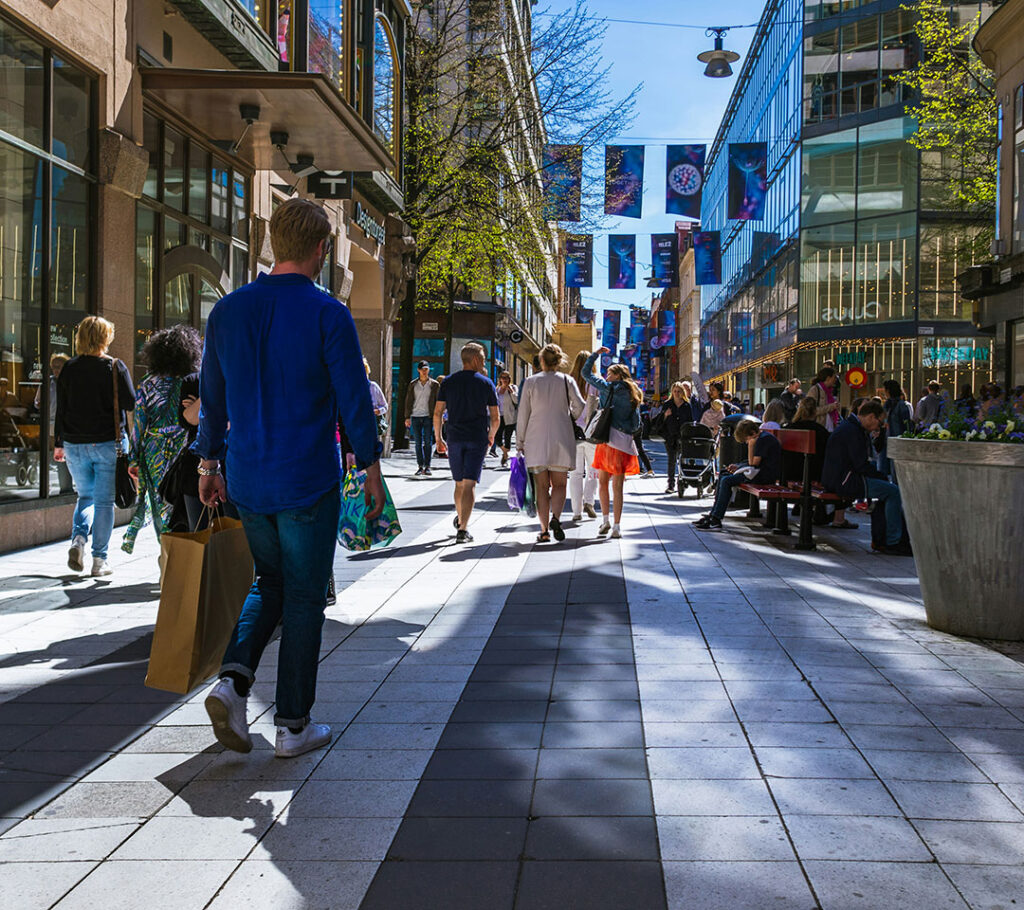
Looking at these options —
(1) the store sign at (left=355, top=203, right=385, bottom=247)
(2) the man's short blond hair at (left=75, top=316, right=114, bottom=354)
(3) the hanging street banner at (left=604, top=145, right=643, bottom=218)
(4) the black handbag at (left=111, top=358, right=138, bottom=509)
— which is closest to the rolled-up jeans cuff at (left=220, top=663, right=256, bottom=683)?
(4) the black handbag at (left=111, top=358, right=138, bottom=509)

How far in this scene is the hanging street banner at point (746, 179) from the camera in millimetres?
30594

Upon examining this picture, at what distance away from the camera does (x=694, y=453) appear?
54.8 ft

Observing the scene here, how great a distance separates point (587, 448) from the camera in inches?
514

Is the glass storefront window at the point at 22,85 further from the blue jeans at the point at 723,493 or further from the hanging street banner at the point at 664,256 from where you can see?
the hanging street banner at the point at 664,256

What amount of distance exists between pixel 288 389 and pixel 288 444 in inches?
7.5

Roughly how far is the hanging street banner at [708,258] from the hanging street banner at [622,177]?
69.6ft

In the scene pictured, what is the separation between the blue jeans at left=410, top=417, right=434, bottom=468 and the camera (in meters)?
19.2

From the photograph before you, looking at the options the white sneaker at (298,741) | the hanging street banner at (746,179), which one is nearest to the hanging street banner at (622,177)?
the hanging street banner at (746,179)

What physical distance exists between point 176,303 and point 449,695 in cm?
918

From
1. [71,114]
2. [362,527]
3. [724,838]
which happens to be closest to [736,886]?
[724,838]

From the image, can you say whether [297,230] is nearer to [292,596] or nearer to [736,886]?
[292,596]

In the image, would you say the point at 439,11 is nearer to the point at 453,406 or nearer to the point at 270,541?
the point at 453,406

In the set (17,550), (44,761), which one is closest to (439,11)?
(17,550)

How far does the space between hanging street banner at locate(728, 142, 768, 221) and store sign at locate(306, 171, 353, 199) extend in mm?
16489
